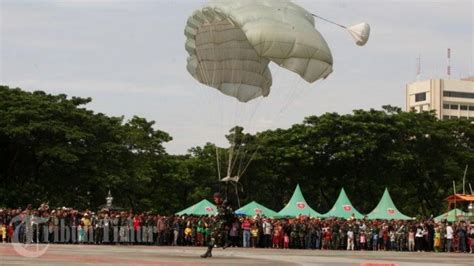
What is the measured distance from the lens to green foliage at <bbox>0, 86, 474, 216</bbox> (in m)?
49.8

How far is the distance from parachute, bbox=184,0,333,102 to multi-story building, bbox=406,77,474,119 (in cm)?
12835

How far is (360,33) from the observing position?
984 inches

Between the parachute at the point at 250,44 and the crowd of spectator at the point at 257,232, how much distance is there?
7.30 m

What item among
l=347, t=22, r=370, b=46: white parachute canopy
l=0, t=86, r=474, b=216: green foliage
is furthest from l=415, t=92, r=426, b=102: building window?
l=347, t=22, r=370, b=46: white parachute canopy

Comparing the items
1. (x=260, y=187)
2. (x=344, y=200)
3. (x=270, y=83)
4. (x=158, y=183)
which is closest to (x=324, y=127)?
(x=260, y=187)

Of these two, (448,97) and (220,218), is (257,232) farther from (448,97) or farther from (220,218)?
(448,97)

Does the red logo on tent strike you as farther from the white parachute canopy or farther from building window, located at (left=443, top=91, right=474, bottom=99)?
building window, located at (left=443, top=91, right=474, bottom=99)

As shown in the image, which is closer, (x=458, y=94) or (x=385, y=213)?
(x=385, y=213)

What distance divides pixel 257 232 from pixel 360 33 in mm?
13743

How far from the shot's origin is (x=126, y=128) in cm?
5641

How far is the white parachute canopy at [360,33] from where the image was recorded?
24938mm

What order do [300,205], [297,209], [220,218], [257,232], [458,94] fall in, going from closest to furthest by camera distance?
1. [220,218]
2. [257,232]
3. [297,209]
4. [300,205]
5. [458,94]

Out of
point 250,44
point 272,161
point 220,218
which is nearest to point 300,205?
point 272,161

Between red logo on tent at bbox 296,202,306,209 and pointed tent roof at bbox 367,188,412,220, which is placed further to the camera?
red logo on tent at bbox 296,202,306,209
